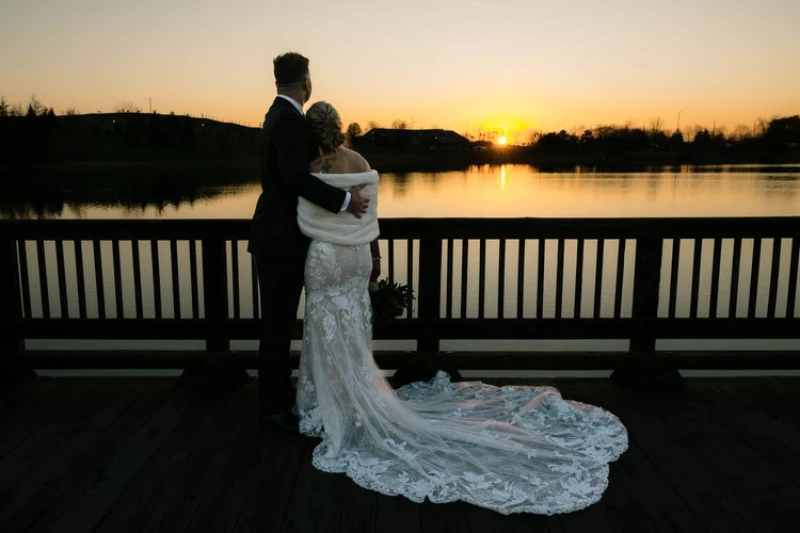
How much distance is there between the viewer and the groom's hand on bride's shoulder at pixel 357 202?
283 centimetres

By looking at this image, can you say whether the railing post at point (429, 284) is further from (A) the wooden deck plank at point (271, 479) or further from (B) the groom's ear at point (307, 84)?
(B) the groom's ear at point (307, 84)

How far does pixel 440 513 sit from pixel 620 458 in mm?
975

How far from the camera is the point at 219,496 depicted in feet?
8.00

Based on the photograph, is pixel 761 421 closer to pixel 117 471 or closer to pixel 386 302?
pixel 386 302

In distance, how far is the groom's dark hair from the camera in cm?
278

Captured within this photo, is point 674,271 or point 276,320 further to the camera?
point 674,271

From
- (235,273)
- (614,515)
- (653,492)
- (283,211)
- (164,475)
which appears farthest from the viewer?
(235,273)

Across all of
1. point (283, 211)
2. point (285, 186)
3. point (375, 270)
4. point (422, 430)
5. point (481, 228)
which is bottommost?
point (422, 430)

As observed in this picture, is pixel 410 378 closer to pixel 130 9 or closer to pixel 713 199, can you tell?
pixel 130 9

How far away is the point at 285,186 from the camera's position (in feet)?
9.29

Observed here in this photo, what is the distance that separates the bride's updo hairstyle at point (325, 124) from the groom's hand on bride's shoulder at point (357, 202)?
8.9 inches

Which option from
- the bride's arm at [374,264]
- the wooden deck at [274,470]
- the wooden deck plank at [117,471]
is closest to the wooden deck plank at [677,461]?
the wooden deck at [274,470]

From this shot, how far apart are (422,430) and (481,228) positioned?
1466 millimetres

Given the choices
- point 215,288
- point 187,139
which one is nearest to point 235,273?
point 215,288
